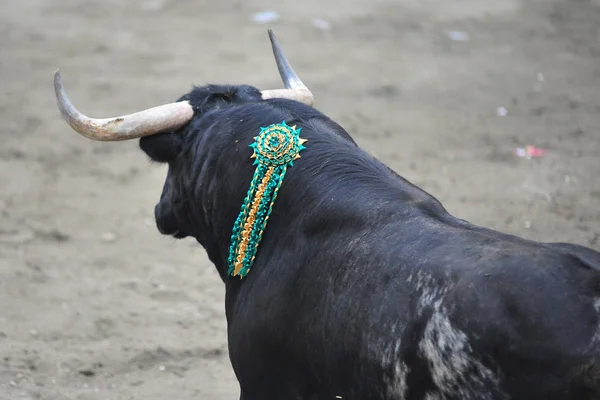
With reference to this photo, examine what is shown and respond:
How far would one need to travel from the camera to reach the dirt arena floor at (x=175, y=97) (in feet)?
18.6

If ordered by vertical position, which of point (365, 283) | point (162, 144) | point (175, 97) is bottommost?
point (175, 97)

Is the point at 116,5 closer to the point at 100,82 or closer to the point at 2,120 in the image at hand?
the point at 100,82

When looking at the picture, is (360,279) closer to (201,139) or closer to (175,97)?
(201,139)

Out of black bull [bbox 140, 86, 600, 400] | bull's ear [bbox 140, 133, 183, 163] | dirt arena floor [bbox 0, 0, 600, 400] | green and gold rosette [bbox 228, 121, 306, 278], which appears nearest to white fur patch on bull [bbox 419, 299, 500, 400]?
black bull [bbox 140, 86, 600, 400]

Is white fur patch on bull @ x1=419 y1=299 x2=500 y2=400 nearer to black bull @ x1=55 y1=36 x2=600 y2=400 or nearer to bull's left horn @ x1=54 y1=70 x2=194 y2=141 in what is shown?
black bull @ x1=55 y1=36 x2=600 y2=400

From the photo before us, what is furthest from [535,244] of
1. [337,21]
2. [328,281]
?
[337,21]

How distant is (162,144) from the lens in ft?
14.3

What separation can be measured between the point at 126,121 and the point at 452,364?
1.99 metres

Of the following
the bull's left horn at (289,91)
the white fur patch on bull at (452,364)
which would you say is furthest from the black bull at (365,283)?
the bull's left horn at (289,91)

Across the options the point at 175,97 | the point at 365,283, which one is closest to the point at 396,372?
the point at 365,283

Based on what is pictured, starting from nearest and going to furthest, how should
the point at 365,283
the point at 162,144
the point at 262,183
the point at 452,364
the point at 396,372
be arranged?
1. the point at 452,364
2. the point at 396,372
3. the point at 365,283
4. the point at 262,183
5. the point at 162,144

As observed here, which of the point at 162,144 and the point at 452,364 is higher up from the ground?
the point at 452,364

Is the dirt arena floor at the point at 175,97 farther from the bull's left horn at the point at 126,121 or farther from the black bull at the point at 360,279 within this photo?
the bull's left horn at the point at 126,121

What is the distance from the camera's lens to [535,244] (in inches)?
120
